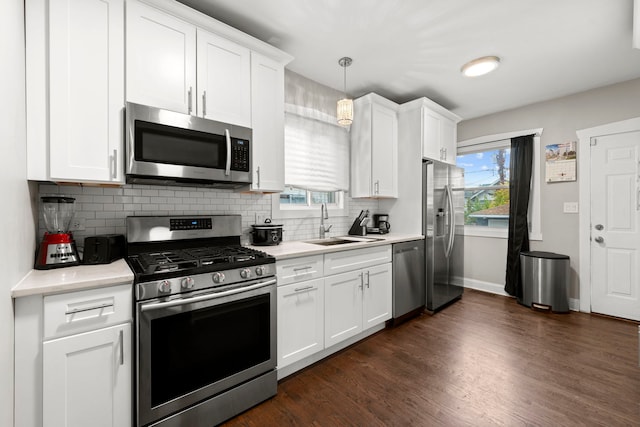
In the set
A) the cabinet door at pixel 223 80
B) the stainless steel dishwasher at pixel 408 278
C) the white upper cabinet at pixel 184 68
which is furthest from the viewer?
the stainless steel dishwasher at pixel 408 278

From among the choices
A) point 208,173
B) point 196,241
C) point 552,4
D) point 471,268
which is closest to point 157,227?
point 196,241

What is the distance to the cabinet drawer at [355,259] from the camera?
2344mm

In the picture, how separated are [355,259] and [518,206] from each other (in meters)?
2.75

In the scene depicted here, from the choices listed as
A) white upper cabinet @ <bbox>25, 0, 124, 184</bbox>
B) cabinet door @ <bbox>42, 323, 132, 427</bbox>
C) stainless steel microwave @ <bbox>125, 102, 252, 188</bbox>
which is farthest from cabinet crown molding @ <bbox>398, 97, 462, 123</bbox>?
cabinet door @ <bbox>42, 323, 132, 427</bbox>

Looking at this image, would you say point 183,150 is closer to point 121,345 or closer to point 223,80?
point 223,80

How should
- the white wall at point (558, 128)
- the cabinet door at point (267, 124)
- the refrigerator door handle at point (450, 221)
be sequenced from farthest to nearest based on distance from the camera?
the refrigerator door handle at point (450, 221), the white wall at point (558, 128), the cabinet door at point (267, 124)

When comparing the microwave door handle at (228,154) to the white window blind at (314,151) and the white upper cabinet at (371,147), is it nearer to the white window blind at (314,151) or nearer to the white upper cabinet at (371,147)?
the white window blind at (314,151)

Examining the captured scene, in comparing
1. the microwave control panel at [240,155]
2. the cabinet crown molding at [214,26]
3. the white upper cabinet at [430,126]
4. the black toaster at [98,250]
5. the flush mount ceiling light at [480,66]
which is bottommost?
the black toaster at [98,250]

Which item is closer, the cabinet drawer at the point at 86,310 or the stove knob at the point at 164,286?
the cabinet drawer at the point at 86,310

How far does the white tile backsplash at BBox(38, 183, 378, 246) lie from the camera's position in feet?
5.96

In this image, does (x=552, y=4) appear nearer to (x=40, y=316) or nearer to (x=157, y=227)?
(x=157, y=227)

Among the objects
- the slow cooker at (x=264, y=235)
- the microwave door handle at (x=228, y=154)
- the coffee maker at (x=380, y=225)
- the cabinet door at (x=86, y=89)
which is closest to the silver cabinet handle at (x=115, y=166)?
the cabinet door at (x=86, y=89)

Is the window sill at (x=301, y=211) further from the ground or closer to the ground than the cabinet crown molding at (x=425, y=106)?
closer to the ground

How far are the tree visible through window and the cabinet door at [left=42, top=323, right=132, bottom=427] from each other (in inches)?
181
